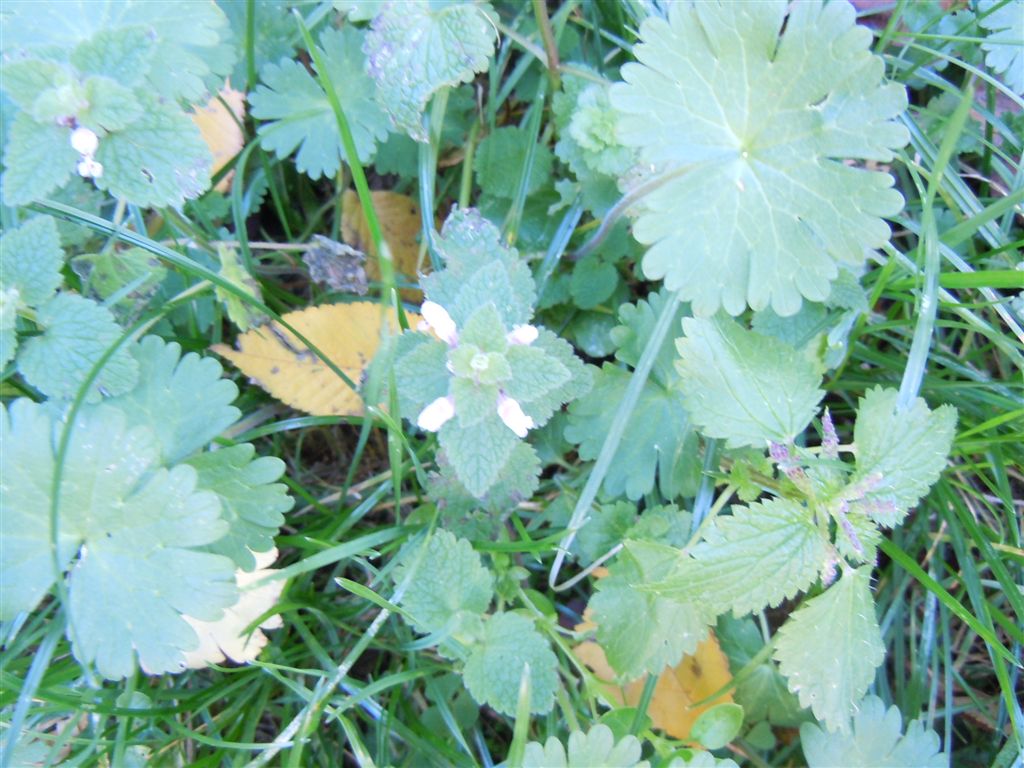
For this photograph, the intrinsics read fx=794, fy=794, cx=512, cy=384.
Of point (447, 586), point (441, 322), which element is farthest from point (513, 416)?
point (447, 586)

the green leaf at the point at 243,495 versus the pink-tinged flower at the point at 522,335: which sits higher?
the pink-tinged flower at the point at 522,335

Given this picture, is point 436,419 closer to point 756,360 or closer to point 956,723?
point 756,360

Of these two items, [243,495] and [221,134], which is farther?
[221,134]

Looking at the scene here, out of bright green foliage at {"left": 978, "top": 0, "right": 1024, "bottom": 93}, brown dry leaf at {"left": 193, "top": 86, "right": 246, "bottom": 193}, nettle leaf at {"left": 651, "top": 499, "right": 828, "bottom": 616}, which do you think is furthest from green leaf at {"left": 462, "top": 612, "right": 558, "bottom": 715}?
bright green foliage at {"left": 978, "top": 0, "right": 1024, "bottom": 93}

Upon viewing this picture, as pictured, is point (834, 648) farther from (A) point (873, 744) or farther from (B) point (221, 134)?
(B) point (221, 134)

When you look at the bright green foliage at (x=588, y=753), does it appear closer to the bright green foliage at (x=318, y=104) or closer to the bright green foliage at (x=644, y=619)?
the bright green foliage at (x=644, y=619)

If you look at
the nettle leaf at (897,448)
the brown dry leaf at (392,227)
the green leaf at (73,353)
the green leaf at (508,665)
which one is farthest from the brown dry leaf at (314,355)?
the nettle leaf at (897,448)
